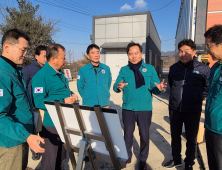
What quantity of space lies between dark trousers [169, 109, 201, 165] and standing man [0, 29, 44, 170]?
206 cm

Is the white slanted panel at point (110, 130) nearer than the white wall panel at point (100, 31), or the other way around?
the white slanted panel at point (110, 130)

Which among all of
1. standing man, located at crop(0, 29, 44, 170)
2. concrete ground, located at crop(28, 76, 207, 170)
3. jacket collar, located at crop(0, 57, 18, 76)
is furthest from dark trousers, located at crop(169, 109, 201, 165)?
jacket collar, located at crop(0, 57, 18, 76)

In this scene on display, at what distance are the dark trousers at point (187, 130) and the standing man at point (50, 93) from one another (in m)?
1.66

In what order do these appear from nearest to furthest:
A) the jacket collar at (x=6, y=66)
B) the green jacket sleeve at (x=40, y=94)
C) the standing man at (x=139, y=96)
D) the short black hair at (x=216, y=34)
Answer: the jacket collar at (x=6, y=66) → the short black hair at (x=216, y=34) → the green jacket sleeve at (x=40, y=94) → the standing man at (x=139, y=96)

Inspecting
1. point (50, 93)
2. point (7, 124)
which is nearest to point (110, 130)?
point (7, 124)

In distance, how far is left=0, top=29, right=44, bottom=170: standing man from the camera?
1271mm

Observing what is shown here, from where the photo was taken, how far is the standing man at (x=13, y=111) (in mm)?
1271

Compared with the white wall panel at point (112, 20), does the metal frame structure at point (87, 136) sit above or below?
below

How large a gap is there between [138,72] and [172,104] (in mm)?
770

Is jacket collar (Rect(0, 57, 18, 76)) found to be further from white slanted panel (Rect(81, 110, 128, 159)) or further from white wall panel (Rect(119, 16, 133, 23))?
white wall panel (Rect(119, 16, 133, 23))

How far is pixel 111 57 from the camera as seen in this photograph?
619 inches

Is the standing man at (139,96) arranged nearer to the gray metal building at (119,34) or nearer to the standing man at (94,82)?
the standing man at (94,82)

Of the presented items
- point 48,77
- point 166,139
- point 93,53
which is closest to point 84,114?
point 48,77

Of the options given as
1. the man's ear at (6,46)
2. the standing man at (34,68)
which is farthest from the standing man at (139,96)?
the standing man at (34,68)
